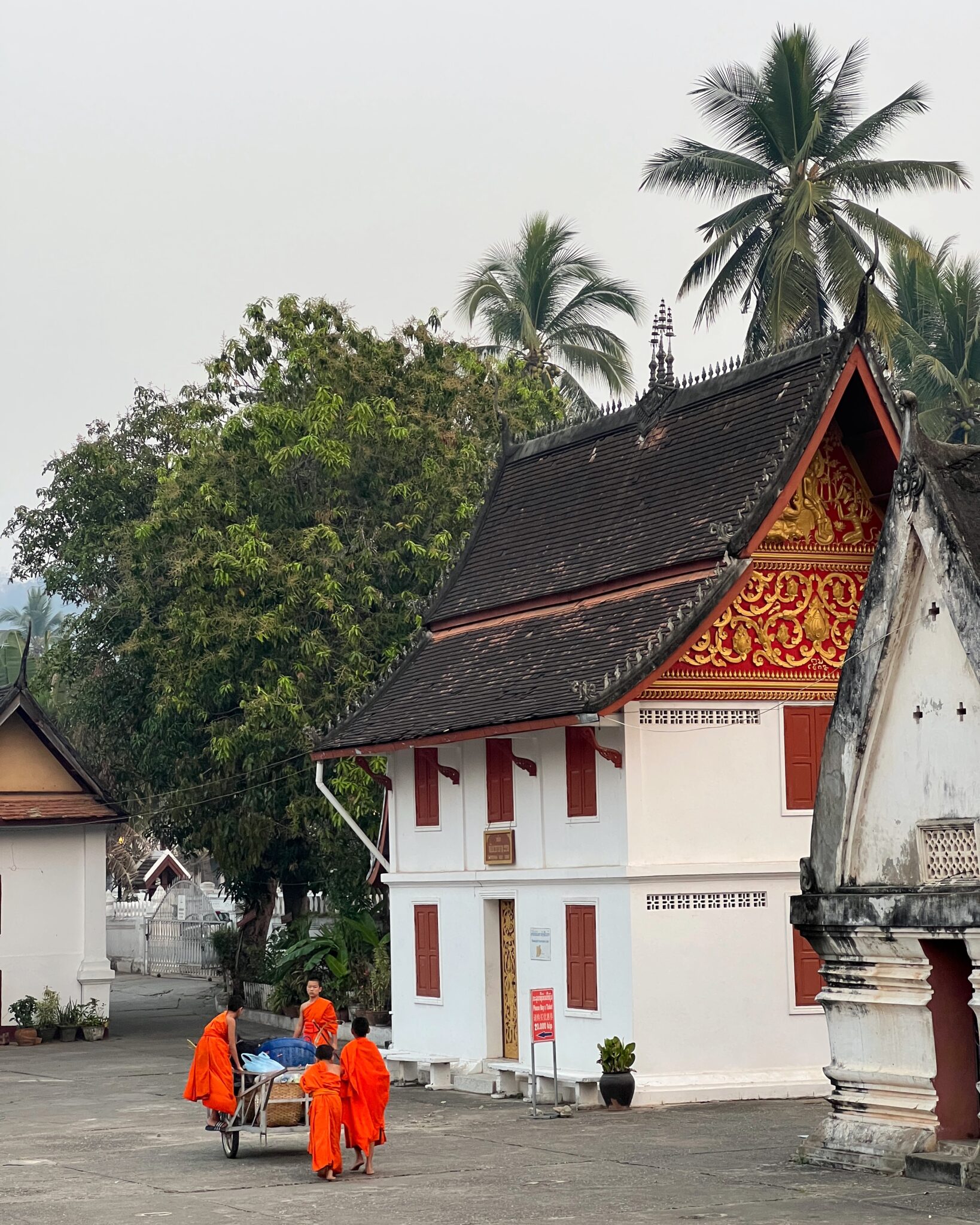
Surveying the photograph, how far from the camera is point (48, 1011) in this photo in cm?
3161

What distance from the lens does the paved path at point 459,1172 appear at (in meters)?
13.2

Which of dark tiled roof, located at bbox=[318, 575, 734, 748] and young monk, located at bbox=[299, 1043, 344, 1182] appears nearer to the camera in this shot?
young monk, located at bbox=[299, 1043, 344, 1182]

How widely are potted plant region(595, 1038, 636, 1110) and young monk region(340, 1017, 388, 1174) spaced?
465 cm

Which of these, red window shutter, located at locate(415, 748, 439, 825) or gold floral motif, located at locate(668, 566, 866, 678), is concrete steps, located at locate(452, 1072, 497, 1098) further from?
gold floral motif, located at locate(668, 566, 866, 678)

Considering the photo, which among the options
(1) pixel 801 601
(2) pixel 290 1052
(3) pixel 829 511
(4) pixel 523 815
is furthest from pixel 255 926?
(2) pixel 290 1052

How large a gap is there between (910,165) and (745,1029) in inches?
854

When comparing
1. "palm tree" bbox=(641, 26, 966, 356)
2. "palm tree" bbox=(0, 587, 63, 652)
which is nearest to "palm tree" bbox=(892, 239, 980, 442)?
"palm tree" bbox=(641, 26, 966, 356)

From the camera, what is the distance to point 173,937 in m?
45.8

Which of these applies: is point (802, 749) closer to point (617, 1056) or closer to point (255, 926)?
point (617, 1056)

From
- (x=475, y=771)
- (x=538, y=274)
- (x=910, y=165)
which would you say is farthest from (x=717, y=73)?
(x=475, y=771)

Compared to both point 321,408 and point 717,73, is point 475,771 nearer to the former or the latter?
point 321,408

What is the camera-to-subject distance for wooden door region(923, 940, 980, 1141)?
13914 mm

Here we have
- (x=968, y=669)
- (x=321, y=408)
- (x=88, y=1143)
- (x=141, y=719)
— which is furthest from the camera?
(x=141, y=719)

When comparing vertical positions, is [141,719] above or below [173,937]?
above
